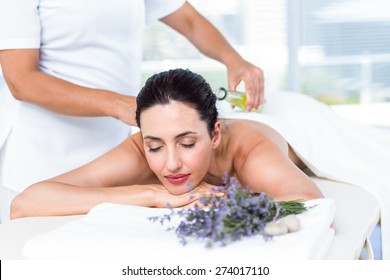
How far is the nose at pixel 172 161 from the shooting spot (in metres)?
1.88

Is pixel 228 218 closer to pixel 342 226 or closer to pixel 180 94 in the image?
pixel 342 226

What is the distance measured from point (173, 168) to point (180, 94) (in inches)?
8.5

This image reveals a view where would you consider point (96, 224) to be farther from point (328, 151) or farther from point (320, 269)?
point (328, 151)

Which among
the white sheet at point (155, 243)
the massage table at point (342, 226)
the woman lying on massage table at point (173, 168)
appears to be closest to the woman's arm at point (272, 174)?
the woman lying on massage table at point (173, 168)

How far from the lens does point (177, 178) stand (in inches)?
76.2

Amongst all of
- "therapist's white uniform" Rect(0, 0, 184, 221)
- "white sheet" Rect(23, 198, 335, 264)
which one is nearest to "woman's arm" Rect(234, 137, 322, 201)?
"white sheet" Rect(23, 198, 335, 264)

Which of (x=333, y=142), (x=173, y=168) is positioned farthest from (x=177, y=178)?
(x=333, y=142)

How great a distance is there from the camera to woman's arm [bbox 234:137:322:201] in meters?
1.92

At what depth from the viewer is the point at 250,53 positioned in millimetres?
5973

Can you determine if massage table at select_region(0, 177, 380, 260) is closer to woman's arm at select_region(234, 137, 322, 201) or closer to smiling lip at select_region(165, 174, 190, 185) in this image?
woman's arm at select_region(234, 137, 322, 201)

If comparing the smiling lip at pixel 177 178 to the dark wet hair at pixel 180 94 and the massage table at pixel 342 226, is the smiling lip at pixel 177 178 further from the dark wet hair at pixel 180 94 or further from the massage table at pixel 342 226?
the massage table at pixel 342 226

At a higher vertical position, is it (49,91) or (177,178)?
(49,91)

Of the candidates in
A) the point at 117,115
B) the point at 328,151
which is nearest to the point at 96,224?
the point at 117,115

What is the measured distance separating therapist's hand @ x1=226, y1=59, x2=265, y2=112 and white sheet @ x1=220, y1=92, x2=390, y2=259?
5cm
